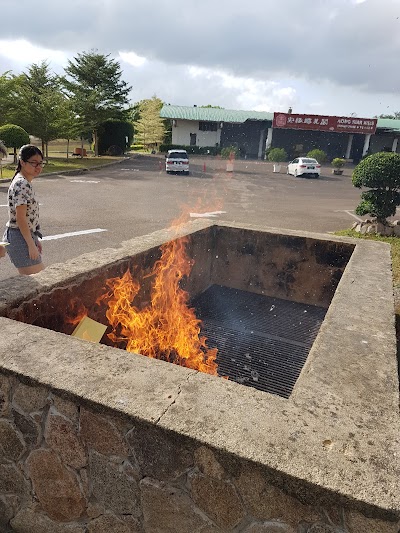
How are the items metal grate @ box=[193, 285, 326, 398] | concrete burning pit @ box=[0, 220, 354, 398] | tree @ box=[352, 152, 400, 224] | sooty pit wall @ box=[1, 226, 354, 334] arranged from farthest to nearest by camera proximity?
tree @ box=[352, 152, 400, 224] < sooty pit wall @ box=[1, 226, 354, 334] < metal grate @ box=[193, 285, 326, 398] < concrete burning pit @ box=[0, 220, 354, 398]

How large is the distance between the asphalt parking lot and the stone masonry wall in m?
5.04

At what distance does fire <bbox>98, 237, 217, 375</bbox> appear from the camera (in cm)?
391

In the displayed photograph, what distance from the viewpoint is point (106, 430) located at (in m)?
1.92

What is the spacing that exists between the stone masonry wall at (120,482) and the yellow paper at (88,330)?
1.13 m

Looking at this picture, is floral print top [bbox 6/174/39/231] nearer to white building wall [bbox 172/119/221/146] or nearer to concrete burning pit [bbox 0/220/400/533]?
concrete burning pit [bbox 0/220/400/533]

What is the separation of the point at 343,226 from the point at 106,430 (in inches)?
520

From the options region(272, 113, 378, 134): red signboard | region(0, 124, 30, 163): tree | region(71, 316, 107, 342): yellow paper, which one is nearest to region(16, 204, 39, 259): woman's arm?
region(71, 316, 107, 342): yellow paper

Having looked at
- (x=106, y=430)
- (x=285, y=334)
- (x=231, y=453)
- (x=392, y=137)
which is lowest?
(x=285, y=334)

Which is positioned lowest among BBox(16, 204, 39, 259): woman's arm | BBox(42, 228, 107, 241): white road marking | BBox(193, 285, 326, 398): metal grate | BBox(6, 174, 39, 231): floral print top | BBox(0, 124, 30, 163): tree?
BBox(42, 228, 107, 241): white road marking

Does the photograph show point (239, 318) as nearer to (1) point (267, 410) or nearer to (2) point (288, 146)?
(1) point (267, 410)

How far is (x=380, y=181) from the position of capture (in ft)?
36.4

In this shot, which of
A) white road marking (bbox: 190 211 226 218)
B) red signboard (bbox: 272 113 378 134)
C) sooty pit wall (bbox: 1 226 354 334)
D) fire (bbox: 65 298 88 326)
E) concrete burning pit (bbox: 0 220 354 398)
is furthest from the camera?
red signboard (bbox: 272 113 378 134)

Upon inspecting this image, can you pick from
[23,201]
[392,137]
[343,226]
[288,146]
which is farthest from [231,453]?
[392,137]

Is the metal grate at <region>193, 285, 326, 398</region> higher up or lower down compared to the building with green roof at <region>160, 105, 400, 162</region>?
lower down
